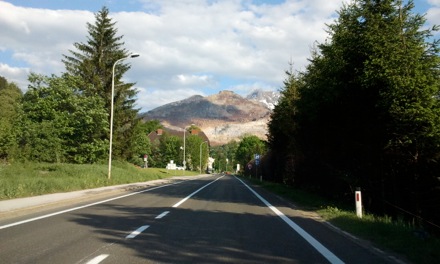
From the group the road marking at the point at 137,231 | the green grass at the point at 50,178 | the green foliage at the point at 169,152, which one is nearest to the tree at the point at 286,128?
the green grass at the point at 50,178

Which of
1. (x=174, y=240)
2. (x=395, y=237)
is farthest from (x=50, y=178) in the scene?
(x=395, y=237)

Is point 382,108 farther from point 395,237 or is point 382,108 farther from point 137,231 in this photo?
point 137,231

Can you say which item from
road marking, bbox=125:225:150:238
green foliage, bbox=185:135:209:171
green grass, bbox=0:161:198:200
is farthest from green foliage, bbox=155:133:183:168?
road marking, bbox=125:225:150:238

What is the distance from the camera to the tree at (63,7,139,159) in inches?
1980

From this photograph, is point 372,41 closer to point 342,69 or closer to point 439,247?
point 342,69

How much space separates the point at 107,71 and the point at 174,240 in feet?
147

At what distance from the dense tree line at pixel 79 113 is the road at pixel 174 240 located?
30.4m

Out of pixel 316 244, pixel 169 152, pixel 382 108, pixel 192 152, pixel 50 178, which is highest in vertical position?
pixel 192 152

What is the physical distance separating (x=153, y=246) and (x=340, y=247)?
3.85m

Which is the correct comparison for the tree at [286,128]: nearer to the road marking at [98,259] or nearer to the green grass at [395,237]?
the green grass at [395,237]

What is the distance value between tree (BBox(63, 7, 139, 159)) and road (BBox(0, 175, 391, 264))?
37896 millimetres

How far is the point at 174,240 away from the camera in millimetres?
9062

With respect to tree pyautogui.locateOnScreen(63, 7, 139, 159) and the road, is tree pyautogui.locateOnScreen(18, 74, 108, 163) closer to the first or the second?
tree pyautogui.locateOnScreen(63, 7, 139, 159)

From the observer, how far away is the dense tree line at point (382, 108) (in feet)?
44.7
